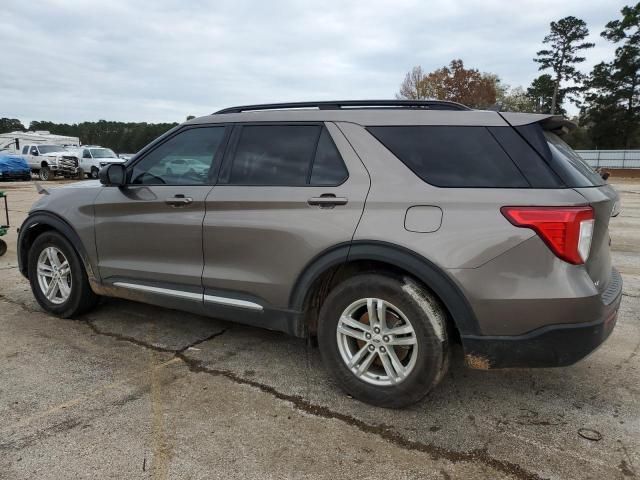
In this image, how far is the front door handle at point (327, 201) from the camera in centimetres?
296

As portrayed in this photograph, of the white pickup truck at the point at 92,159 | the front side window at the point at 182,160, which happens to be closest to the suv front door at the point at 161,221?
the front side window at the point at 182,160

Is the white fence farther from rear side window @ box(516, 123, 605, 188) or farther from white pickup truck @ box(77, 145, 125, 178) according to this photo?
rear side window @ box(516, 123, 605, 188)

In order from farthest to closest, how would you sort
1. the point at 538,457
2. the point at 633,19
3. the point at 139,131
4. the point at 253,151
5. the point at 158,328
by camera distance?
the point at 139,131
the point at 633,19
the point at 158,328
the point at 253,151
the point at 538,457

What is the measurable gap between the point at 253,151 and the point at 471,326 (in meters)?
1.81

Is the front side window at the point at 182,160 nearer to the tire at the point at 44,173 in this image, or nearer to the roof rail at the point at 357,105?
the roof rail at the point at 357,105

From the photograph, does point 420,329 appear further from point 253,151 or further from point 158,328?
point 158,328

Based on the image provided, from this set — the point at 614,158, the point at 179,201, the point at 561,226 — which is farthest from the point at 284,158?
the point at 614,158

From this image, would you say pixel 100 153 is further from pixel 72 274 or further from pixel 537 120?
pixel 537 120

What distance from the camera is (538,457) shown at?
A: 8.16 feet

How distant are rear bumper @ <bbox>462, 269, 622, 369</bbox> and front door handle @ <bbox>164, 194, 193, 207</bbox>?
81.4 inches

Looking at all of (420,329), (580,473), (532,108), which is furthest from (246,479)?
(532,108)

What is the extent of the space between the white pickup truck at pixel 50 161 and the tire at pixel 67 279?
24987 millimetres

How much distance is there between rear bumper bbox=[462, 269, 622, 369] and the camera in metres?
2.54

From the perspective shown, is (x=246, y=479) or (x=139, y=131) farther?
(x=139, y=131)
